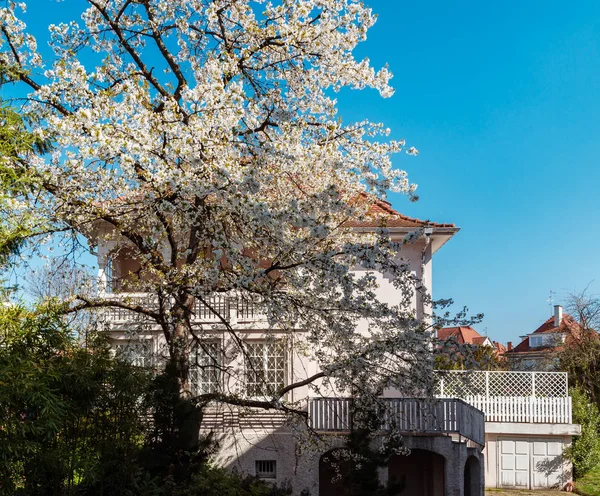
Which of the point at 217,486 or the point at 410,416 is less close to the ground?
the point at 410,416

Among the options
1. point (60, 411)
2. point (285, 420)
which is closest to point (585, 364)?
point (285, 420)

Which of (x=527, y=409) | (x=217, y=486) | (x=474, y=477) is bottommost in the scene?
(x=474, y=477)

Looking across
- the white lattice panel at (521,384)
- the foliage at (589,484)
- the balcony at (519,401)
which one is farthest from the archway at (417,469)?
the foliage at (589,484)

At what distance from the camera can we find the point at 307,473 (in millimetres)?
15523

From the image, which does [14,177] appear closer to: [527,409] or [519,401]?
[519,401]

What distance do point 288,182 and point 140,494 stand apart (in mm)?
5516

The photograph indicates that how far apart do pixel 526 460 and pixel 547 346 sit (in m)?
28.7

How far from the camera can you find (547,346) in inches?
1930

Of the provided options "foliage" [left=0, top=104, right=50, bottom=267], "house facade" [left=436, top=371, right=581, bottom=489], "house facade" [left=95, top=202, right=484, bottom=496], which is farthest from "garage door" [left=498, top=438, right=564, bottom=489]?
"foliage" [left=0, top=104, right=50, bottom=267]

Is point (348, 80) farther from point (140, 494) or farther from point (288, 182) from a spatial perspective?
point (140, 494)

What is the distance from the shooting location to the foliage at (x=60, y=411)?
336 inches

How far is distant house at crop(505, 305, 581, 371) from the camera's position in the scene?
29391 millimetres

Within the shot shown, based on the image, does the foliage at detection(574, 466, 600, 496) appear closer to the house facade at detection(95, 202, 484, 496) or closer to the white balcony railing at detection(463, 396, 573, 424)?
the white balcony railing at detection(463, 396, 573, 424)

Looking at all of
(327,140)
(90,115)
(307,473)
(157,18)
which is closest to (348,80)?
(327,140)
